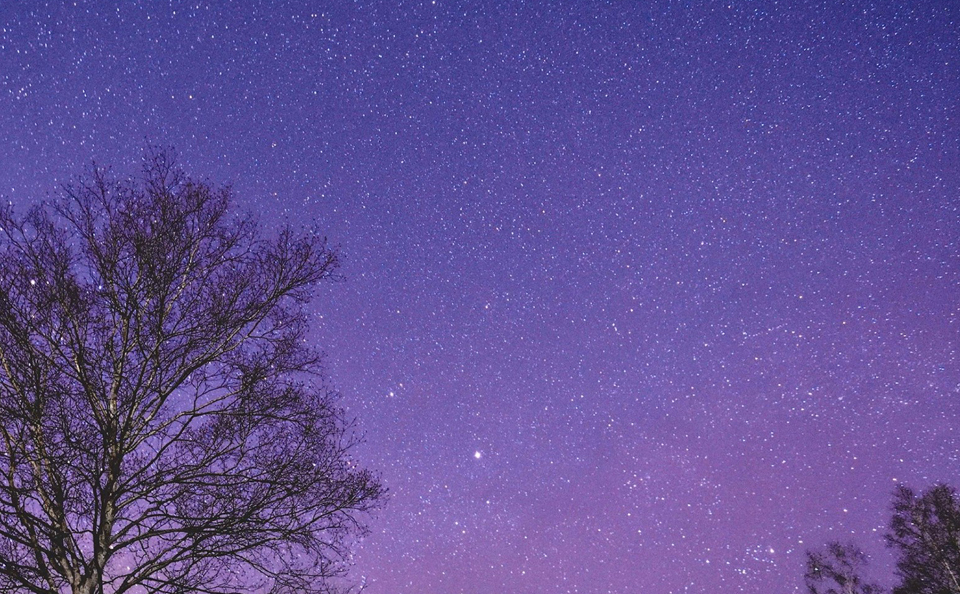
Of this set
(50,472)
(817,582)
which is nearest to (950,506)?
(817,582)

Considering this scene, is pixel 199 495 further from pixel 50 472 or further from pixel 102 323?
pixel 102 323

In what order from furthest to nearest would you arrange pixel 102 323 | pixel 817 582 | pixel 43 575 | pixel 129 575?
pixel 817 582
pixel 102 323
pixel 129 575
pixel 43 575

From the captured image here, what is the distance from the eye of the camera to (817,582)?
30.9 meters

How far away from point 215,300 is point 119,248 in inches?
47.8

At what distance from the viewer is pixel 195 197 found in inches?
265

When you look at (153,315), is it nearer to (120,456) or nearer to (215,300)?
(215,300)

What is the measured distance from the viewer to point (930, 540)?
2200 cm

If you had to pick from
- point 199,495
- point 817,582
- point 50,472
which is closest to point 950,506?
point 817,582

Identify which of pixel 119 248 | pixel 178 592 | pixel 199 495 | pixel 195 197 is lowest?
pixel 178 592

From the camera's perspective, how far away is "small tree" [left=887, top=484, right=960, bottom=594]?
21.3 m

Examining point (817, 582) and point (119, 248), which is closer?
point (119, 248)

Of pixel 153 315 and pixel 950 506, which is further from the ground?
pixel 153 315

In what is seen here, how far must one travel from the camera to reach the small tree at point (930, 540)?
2131cm

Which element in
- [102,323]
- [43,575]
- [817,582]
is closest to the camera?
[43,575]
